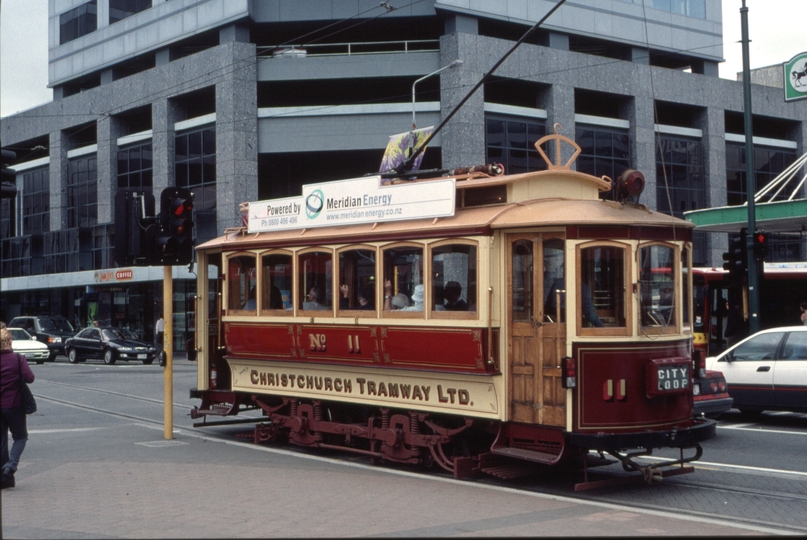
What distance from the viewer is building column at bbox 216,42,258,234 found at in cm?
3641

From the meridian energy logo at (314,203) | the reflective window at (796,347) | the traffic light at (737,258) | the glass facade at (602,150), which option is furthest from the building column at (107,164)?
the reflective window at (796,347)

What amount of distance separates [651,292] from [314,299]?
13.6ft

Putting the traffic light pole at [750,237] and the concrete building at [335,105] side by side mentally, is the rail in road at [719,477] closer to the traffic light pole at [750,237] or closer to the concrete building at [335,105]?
the traffic light pole at [750,237]

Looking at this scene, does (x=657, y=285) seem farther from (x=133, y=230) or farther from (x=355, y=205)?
(x=133, y=230)

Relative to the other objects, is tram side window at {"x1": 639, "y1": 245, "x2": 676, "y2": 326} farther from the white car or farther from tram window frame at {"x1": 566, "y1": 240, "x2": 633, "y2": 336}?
the white car

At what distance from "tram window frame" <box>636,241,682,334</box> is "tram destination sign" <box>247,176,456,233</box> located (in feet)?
6.53

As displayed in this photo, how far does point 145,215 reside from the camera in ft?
42.5

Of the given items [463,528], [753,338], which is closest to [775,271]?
[753,338]

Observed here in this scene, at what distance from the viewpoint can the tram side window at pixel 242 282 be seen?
41.3 ft

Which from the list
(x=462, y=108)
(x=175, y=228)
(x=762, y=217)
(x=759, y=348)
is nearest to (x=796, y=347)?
(x=759, y=348)

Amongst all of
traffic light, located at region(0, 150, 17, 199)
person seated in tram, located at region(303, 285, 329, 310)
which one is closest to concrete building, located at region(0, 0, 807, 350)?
person seated in tram, located at region(303, 285, 329, 310)

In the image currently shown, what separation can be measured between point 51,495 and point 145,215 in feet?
16.0

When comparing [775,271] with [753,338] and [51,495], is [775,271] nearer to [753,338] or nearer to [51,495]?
[753,338]

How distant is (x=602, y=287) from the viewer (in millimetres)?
9242
